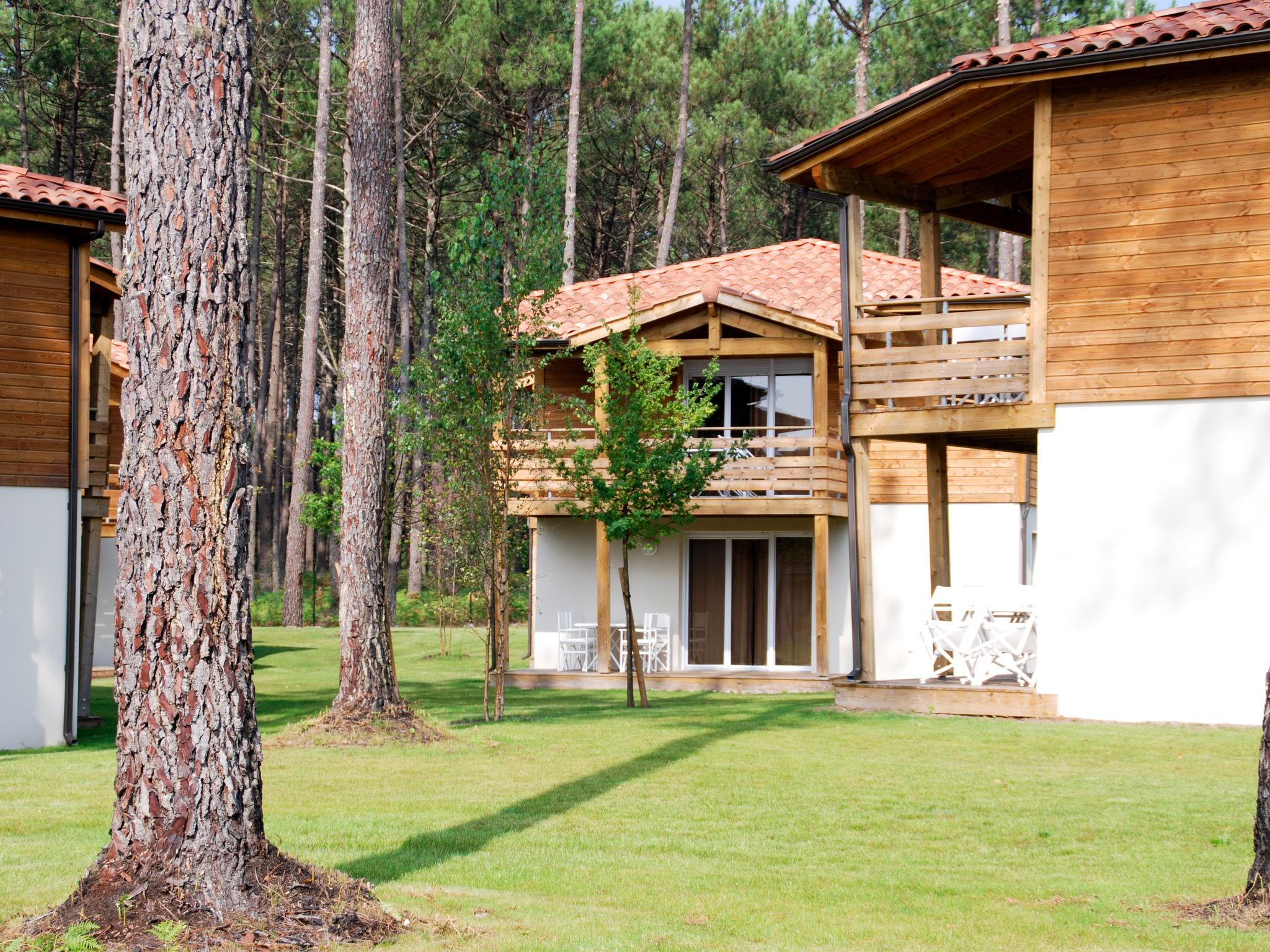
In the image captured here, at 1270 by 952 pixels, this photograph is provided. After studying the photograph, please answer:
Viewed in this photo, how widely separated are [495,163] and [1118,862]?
970 cm

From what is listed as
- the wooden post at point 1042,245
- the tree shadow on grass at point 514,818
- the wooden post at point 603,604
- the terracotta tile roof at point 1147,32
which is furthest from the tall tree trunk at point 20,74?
the tree shadow on grass at point 514,818

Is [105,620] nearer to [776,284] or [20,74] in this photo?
[776,284]

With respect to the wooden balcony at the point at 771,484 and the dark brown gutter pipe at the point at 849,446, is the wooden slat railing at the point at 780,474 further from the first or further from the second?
the dark brown gutter pipe at the point at 849,446

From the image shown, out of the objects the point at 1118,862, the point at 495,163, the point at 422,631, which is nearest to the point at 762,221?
the point at 422,631

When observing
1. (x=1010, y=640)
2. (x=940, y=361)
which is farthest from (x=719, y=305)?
(x=1010, y=640)

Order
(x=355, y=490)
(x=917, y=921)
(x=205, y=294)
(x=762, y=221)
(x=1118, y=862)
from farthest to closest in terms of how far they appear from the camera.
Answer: (x=762, y=221) < (x=355, y=490) < (x=1118, y=862) < (x=917, y=921) < (x=205, y=294)

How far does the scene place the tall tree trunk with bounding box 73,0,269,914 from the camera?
17.6 ft

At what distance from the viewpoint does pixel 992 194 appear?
16750mm

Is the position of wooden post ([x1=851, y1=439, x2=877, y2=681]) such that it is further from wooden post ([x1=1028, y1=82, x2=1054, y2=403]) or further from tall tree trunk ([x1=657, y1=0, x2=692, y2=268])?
tall tree trunk ([x1=657, y1=0, x2=692, y2=268])

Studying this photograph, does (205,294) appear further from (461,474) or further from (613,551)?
(613,551)

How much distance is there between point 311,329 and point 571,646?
12.7m

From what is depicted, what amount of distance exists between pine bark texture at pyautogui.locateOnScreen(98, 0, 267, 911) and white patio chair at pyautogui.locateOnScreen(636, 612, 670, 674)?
16230 mm

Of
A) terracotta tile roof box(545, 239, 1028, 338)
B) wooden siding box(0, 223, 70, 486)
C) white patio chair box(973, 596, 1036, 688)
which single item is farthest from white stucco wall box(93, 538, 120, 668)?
white patio chair box(973, 596, 1036, 688)

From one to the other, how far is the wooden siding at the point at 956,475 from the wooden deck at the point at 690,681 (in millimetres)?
3037
